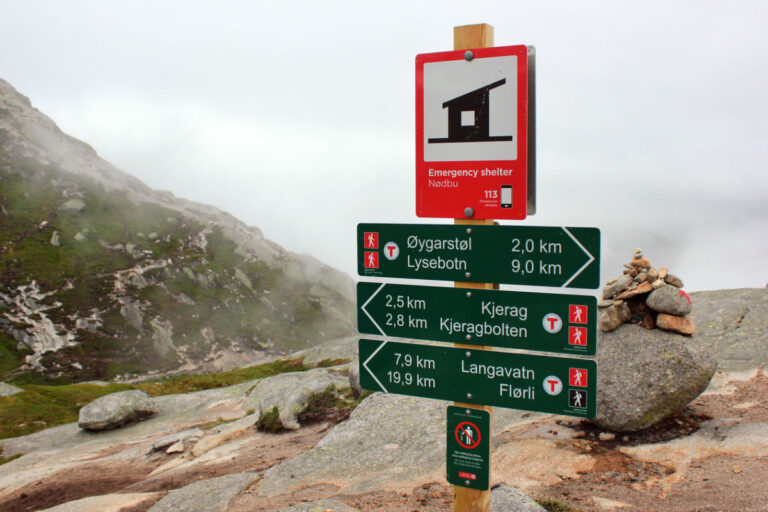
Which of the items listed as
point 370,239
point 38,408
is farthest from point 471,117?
point 38,408

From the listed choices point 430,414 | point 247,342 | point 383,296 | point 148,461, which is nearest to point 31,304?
point 247,342

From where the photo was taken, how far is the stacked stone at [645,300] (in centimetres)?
1625

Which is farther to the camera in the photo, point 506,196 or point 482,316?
point 482,316

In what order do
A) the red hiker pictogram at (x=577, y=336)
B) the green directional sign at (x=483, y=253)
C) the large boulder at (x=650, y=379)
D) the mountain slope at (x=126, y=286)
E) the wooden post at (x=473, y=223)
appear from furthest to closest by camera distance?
the mountain slope at (x=126, y=286), the large boulder at (x=650, y=379), the wooden post at (x=473, y=223), the green directional sign at (x=483, y=253), the red hiker pictogram at (x=577, y=336)

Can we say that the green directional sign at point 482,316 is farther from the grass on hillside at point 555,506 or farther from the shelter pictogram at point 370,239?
the grass on hillside at point 555,506

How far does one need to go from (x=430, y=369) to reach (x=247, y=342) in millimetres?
152320

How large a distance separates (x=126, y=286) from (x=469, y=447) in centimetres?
16432

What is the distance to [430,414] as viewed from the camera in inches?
820

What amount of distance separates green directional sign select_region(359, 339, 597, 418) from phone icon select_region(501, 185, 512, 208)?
5.35ft

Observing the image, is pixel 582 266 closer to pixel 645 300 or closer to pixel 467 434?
pixel 467 434

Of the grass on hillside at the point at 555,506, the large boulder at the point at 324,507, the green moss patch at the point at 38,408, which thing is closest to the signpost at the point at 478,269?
the grass on hillside at the point at 555,506

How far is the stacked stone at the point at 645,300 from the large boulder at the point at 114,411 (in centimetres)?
3403

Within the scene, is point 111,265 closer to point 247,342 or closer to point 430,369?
point 247,342

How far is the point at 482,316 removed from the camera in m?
5.86
